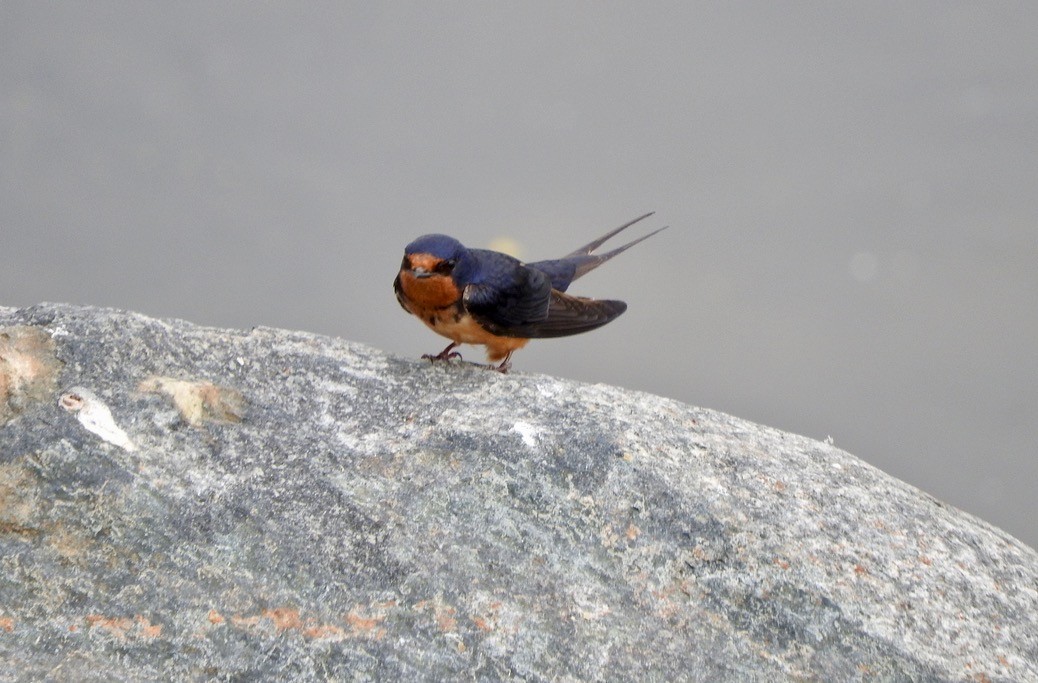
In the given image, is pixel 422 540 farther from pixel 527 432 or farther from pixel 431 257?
pixel 431 257

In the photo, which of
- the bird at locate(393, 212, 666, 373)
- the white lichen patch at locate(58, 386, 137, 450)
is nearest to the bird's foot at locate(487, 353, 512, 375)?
the bird at locate(393, 212, 666, 373)

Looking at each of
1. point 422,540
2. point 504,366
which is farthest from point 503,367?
point 422,540

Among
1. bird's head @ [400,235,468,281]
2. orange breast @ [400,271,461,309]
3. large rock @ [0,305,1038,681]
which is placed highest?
bird's head @ [400,235,468,281]

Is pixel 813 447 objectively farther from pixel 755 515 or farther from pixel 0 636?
pixel 0 636

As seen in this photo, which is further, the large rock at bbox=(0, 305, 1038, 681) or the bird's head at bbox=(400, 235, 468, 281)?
the bird's head at bbox=(400, 235, 468, 281)

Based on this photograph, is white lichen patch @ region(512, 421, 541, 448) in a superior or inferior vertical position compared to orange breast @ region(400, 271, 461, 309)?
inferior

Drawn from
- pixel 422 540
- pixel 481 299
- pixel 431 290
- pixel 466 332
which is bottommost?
pixel 422 540

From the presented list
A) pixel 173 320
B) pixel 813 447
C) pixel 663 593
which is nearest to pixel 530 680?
pixel 663 593

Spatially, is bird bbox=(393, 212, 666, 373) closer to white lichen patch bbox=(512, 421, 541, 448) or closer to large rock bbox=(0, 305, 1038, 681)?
large rock bbox=(0, 305, 1038, 681)
